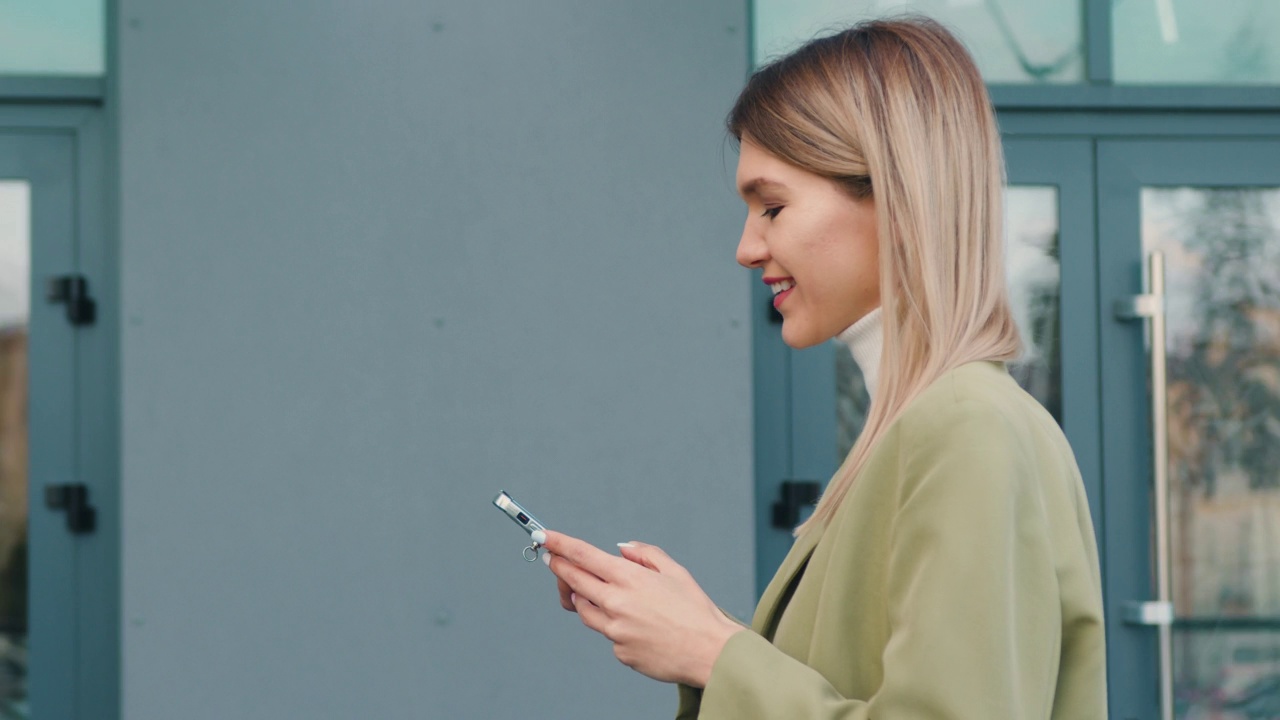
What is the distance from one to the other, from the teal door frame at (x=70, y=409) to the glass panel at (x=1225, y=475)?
224cm

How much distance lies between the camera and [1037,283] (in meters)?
2.68

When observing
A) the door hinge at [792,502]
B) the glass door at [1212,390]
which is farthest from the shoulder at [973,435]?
the glass door at [1212,390]

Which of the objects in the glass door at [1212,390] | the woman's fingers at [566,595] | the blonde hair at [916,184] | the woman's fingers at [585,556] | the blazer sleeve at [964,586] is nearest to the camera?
the blazer sleeve at [964,586]

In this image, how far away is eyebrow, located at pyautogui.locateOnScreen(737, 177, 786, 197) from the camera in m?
1.06

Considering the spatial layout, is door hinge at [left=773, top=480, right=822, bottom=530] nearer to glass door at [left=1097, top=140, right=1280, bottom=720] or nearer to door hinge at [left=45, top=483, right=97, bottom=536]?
glass door at [left=1097, top=140, right=1280, bottom=720]

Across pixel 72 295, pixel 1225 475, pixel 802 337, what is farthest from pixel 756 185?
pixel 1225 475

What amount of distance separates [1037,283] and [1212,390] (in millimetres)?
440

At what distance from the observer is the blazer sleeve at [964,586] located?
82 centimetres

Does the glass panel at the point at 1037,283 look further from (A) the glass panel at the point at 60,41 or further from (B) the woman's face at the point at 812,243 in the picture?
(A) the glass panel at the point at 60,41

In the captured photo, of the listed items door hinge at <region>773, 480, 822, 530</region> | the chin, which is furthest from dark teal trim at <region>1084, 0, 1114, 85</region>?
the chin

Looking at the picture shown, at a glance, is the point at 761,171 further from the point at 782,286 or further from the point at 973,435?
the point at 973,435

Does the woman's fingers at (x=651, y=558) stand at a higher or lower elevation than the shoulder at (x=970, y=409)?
lower

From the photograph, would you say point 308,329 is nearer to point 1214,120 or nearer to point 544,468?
point 544,468

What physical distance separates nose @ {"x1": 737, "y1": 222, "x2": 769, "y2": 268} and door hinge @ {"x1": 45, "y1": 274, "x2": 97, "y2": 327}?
185cm
